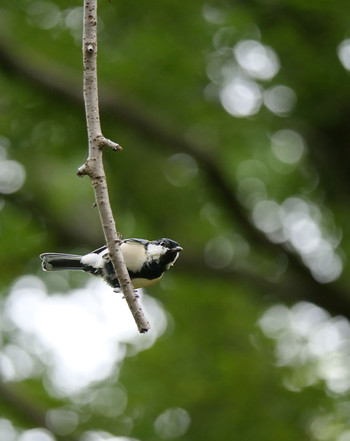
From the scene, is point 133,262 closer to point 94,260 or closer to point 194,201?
point 94,260

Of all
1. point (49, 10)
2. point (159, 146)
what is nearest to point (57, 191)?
point (159, 146)

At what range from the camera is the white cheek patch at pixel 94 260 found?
3675 millimetres

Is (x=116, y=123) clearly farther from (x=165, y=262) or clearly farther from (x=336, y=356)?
(x=165, y=262)

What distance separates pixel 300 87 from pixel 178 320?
3417 mm

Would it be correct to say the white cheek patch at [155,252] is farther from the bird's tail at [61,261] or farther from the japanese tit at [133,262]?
the bird's tail at [61,261]

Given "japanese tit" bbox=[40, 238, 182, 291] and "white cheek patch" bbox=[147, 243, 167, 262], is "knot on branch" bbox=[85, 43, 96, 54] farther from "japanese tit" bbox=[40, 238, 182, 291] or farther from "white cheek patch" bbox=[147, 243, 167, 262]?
"white cheek patch" bbox=[147, 243, 167, 262]

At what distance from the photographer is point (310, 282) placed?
28.4 ft

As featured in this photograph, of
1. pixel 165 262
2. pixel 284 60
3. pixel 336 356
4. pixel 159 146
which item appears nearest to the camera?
pixel 165 262

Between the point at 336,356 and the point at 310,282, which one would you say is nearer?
the point at 310,282

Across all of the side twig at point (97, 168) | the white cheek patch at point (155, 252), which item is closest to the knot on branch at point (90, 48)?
the side twig at point (97, 168)

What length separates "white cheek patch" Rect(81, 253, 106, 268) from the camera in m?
3.68

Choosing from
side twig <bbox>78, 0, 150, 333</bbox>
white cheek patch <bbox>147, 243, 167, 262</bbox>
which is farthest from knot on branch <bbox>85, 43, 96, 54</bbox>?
white cheek patch <bbox>147, 243, 167, 262</bbox>

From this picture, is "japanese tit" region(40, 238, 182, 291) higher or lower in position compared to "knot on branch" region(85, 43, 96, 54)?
higher

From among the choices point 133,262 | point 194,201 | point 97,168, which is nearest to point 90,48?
point 97,168
